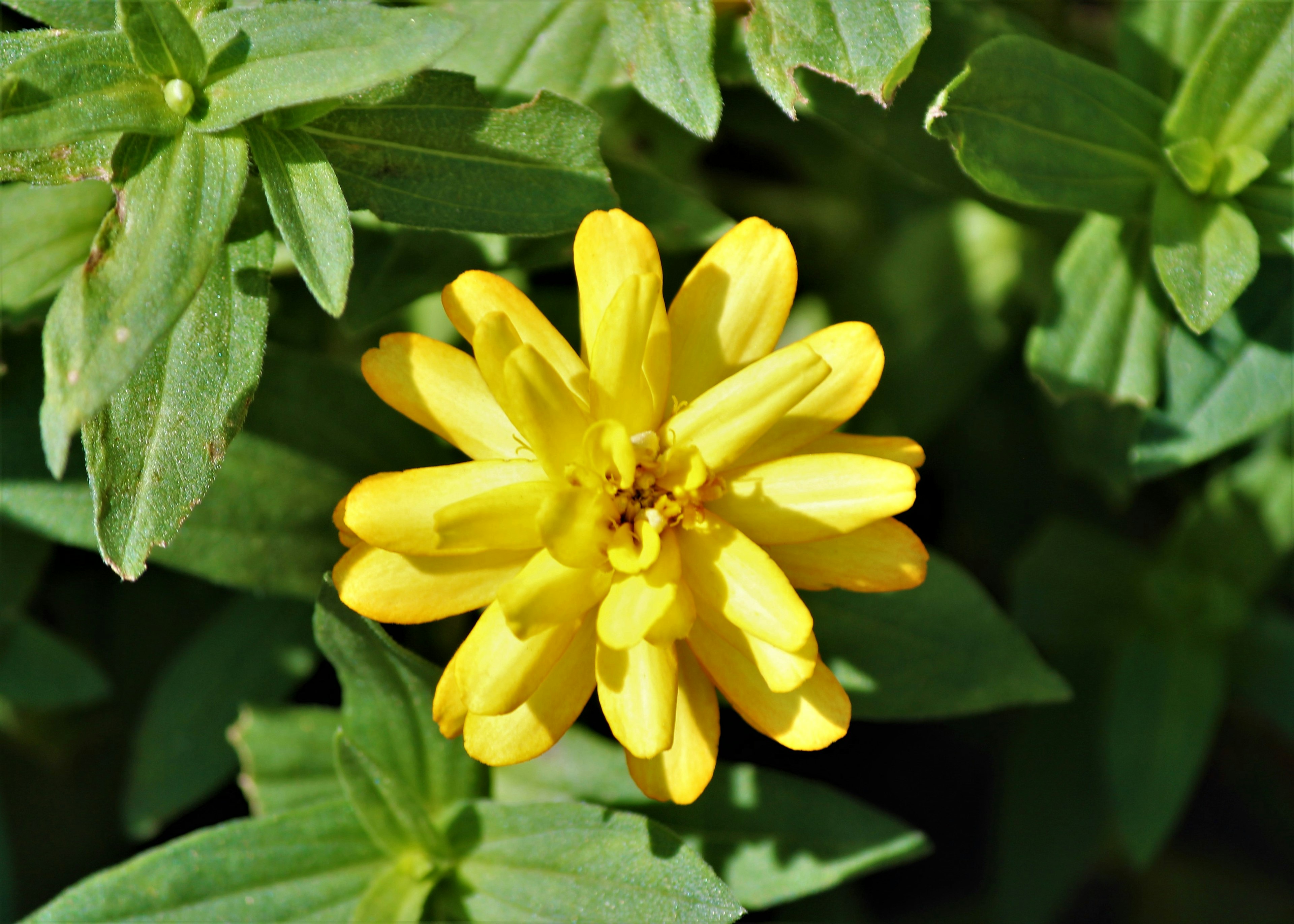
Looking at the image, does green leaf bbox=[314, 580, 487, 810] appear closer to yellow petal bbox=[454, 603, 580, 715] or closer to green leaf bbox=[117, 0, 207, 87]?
yellow petal bbox=[454, 603, 580, 715]

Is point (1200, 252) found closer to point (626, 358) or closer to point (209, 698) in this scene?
point (626, 358)

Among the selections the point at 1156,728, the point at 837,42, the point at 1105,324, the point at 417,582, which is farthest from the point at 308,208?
the point at 1156,728

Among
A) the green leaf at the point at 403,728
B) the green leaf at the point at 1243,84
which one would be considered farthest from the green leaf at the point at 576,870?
the green leaf at the point at 1243,84

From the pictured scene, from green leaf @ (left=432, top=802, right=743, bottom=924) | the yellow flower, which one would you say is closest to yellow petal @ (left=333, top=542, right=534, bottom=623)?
the yellow flower

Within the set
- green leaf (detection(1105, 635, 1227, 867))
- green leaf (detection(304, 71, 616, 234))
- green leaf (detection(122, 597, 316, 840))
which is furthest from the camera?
green leaf (detection(1105, 635, 1227, 867))

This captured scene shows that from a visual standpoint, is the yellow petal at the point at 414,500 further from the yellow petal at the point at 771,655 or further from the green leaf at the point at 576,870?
the green leaf at the point at 576,870
